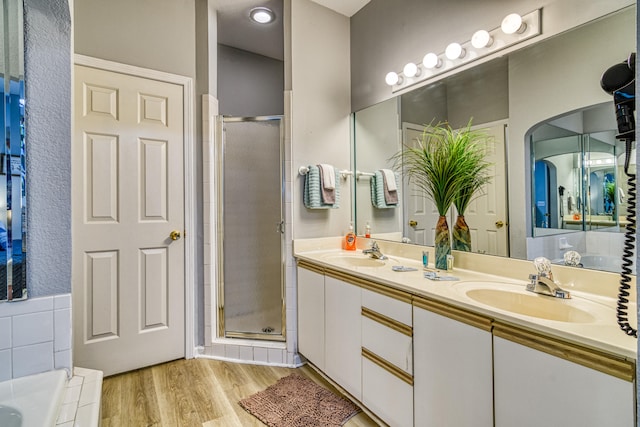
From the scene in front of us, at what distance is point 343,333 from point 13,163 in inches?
63.9

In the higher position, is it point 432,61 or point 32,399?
point 432,61

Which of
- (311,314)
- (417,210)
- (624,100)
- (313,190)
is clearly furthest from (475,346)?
(313,190)

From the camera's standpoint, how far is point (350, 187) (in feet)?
8.21

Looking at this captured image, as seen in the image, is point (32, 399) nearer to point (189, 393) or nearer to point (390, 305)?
point (189, 393)

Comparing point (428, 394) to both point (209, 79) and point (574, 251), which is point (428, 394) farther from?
point (209, 79)

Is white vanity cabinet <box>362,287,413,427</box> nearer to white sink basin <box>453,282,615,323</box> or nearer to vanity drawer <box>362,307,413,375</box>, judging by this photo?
vanity drawer <box>362,307,413,375</box>

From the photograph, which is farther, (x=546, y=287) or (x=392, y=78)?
(x=392, y=78)

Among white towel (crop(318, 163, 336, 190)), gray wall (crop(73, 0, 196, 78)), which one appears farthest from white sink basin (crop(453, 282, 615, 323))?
gray wall (crop(73, 0, 196, 78))

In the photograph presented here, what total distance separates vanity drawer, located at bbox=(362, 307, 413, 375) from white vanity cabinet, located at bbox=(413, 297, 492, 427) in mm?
43

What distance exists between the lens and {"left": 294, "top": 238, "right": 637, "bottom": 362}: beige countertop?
79cm

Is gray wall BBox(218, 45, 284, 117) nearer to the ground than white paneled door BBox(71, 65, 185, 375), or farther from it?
farther from it

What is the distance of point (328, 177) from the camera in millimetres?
2254

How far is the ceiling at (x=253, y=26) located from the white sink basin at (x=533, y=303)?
226cm

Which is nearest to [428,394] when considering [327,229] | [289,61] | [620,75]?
[620,75]
